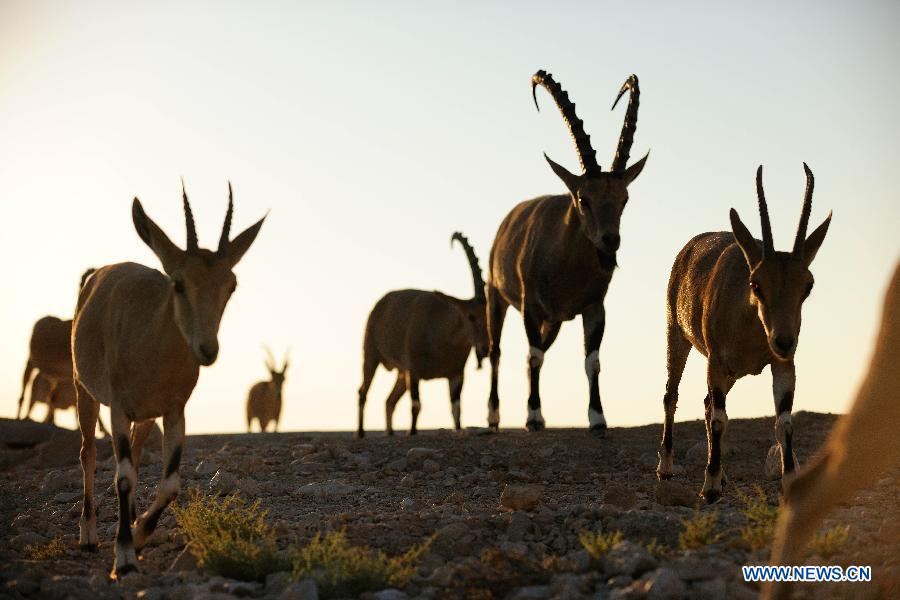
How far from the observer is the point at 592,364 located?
16344 mm

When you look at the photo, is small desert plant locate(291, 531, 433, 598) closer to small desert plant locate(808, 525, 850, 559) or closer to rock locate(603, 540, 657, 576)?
rock locate(603, 540, 657, 576)

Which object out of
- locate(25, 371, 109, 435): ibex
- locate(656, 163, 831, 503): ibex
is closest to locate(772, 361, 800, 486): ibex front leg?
locate(656, 163, 831, 503): ibex

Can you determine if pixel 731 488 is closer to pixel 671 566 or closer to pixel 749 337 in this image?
pixel 749 337

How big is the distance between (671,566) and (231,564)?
116 inches

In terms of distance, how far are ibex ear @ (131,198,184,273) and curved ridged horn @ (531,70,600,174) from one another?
7.46 metres

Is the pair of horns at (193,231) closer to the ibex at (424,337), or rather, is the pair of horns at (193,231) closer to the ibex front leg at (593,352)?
the ibex front leg at (593,352)

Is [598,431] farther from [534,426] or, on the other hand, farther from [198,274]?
[198,274]

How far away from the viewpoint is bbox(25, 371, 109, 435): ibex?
84.3ft

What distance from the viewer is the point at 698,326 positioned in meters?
11.1

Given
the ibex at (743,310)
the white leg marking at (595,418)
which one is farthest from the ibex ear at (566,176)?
the ibex at (743,310)

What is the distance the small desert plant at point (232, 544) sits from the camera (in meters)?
8.05

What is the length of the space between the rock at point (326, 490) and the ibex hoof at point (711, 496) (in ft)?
13.0

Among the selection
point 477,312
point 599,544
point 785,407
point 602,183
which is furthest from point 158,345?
Result: point 477,312

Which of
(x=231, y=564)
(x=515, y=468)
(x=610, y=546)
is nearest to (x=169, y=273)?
(x=231, y=564)
